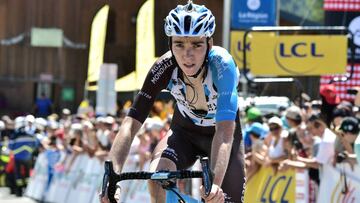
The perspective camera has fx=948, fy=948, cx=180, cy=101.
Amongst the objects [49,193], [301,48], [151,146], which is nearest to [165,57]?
[151,146]

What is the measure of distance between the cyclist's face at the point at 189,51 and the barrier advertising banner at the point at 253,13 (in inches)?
465

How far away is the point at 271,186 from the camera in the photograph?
460 inches

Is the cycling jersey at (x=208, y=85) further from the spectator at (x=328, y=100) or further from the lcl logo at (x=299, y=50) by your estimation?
the lcl logo at (x=299, y=50)

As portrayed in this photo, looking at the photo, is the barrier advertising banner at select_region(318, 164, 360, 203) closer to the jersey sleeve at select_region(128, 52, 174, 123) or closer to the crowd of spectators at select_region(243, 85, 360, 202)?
the crowd of spectators at select_region(243, 85, 360, 202)

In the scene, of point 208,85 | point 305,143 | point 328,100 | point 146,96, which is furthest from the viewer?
point 328,100

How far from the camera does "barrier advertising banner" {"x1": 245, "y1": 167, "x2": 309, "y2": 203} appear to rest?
11297mm

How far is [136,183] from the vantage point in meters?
14.7

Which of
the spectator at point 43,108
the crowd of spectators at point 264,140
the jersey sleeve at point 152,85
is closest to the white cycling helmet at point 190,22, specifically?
the jersey sleeve at point 152,85

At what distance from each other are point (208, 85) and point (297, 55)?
991cm

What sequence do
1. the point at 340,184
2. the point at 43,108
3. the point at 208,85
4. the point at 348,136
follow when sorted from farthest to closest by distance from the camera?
1. the point at 43,108
2. the point at 340,184
3. the point at 348,136
4. the point at 208,85

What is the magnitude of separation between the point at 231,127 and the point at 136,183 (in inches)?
360

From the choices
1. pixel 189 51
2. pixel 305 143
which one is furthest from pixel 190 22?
pixel 305 143

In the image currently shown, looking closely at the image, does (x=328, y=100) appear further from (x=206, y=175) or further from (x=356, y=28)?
(x=206, y=175)

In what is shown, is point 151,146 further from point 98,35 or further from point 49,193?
point 98,35
